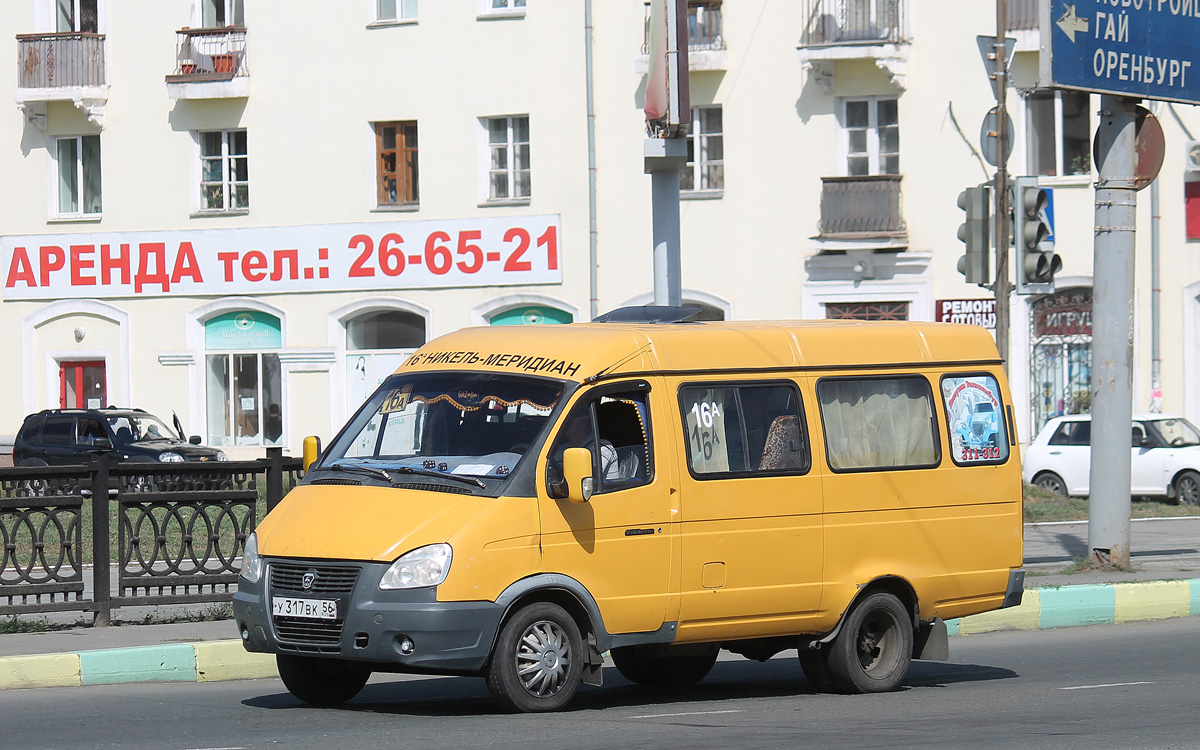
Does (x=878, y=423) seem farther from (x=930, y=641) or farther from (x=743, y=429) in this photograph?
(x=930, y=641)

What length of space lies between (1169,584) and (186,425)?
74.9ft

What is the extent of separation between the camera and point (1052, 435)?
90.4ft

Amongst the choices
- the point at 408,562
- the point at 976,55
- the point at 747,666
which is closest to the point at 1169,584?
the point at 747,666

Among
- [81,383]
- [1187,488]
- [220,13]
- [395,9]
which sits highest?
[220,13]

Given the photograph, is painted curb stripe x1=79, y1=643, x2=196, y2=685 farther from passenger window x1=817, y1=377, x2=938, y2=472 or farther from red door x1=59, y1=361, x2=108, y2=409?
red door x1=59, y1=361, x2=108, y2=409

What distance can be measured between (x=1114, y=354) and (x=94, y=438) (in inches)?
756

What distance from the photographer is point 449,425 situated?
9.30 meters

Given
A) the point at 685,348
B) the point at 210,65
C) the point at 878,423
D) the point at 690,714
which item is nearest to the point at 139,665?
the point at 690,714

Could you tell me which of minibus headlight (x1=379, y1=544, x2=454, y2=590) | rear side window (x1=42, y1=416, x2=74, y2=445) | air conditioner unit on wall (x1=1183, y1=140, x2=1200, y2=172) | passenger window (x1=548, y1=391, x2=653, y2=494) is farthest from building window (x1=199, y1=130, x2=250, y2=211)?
minibus headlight (x1=379, y1=544, x2=454, y2=590)

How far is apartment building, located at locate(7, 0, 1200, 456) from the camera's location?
29500 millimetres

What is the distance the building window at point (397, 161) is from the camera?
32188 millimetres

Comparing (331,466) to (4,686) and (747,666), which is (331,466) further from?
(747,666)

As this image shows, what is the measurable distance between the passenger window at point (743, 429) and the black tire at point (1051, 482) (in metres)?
18.7

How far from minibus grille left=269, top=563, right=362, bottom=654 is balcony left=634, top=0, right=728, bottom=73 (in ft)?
74.0
